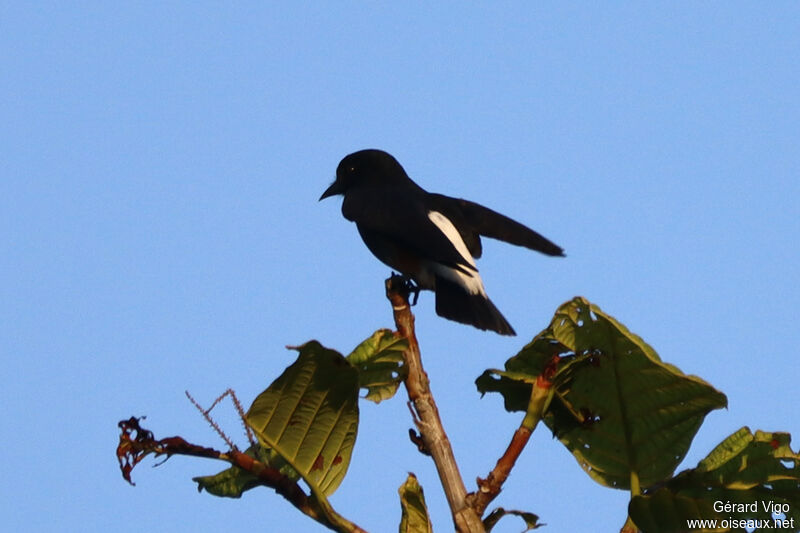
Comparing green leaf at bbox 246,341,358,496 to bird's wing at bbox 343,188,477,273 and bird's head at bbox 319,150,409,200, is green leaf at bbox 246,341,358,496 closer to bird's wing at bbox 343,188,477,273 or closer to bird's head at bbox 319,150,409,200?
bird's wing at bbox 343,188,477,273

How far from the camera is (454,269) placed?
4965 millimetres

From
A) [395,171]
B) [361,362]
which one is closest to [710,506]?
[361,362]

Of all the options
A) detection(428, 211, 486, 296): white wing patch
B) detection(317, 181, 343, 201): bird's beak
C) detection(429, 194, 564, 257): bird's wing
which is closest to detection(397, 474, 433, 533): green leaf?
detection(428, 211, 486, 296): white wing patch

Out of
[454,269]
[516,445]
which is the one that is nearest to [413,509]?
A: [516,445]

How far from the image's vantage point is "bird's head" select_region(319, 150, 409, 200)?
23.5 ft

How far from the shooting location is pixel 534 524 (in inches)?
95.1

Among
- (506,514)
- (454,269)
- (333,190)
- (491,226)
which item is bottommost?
(506,514)

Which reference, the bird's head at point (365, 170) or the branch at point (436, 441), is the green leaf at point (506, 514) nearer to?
the branch at point (436, 441)

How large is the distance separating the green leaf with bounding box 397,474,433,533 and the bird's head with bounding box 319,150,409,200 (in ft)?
15.8

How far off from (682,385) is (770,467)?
323mm

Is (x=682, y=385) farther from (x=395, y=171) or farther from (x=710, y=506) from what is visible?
(x=395, y=171)

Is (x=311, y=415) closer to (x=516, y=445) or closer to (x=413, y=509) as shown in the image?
(x=413, y=509)

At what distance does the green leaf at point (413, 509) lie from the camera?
234cm

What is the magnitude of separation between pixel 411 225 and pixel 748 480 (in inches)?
119
